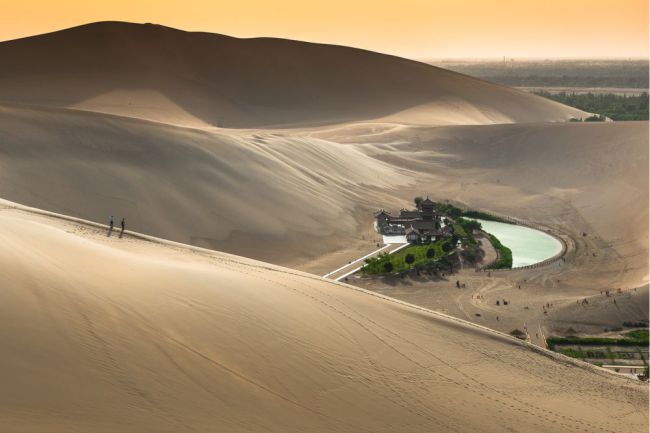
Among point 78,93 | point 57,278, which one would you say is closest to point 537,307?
point 57,278

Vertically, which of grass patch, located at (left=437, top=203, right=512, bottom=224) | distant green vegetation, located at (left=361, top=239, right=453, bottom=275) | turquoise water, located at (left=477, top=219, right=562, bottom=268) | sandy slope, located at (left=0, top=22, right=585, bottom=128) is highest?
sandy slope, located at (left=0, top=22, right=585, bottom=128)

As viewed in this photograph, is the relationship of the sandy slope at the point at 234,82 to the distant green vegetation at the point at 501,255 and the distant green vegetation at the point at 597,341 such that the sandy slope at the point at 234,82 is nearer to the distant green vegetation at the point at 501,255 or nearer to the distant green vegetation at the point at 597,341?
the distant green vegetation at the point at 501,255

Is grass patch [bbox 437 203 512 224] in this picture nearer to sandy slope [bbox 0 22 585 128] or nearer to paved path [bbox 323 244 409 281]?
paved path [bbox 323 244 409 281]

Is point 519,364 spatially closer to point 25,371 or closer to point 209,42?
point 25,371

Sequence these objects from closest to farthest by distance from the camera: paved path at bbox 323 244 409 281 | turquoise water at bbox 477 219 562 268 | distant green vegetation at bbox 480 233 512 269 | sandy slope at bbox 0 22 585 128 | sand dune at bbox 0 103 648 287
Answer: paved path at bbox 323 244 409 281
sand dune at bbox 0 103 648 287
distant green vegetation at bbox 480 233 512 269
turquoise water at bbox 477 219 562 268
sandy slope at bbox 0 22 585 128

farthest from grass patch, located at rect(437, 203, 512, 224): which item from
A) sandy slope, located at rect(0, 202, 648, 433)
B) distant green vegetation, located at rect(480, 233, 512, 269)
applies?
sandy slope, located at rect(0, 202, 648, 433)

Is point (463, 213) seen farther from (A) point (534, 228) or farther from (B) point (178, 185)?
(B) point (178, 185)
